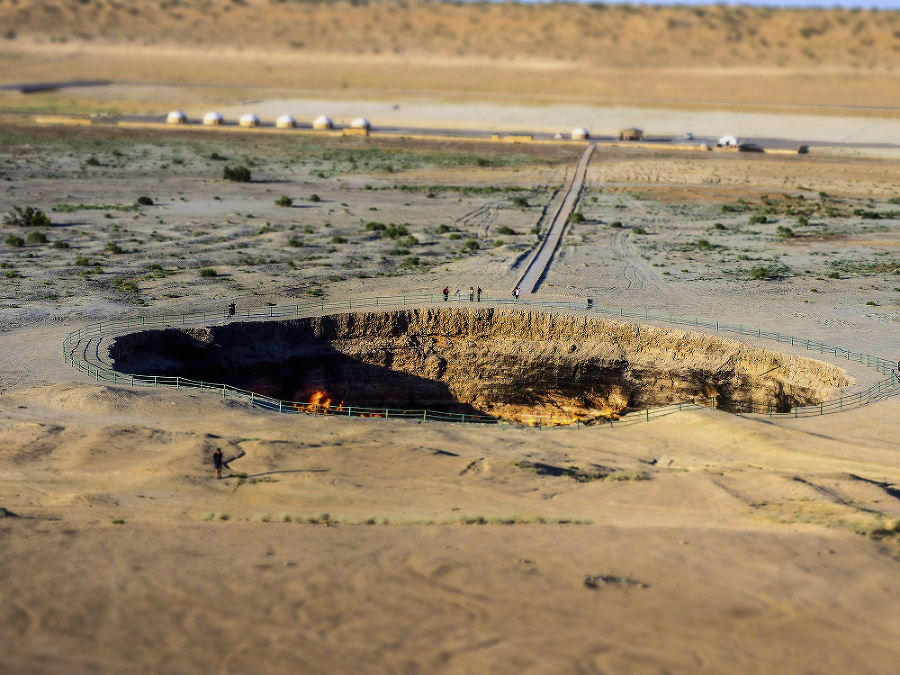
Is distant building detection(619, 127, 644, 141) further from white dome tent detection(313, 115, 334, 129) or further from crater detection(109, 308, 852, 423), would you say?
crater detection(109, 308, 852, 423)

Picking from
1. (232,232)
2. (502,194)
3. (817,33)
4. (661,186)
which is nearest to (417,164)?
(502,194)

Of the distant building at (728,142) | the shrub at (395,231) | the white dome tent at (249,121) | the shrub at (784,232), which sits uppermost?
the distant building at (728,142)

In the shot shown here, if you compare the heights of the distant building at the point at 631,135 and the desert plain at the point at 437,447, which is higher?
the distant building at the point at 631,135

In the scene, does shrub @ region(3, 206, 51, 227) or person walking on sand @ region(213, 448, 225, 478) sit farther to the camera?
shrub @ region(3, 206, 51, 227)

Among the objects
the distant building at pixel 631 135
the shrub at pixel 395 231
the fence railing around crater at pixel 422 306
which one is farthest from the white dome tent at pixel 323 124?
the fence railing around crater at pixel 422 306

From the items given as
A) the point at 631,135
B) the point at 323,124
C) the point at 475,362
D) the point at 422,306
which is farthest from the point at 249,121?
the point at 475,362

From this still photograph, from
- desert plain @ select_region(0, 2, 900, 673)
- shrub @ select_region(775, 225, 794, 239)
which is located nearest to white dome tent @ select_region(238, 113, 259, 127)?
desert plain @ select_region(0, 2, 900, 673)

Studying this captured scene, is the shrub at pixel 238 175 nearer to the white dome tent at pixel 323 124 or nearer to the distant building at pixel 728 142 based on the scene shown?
the white dome tent at pixel 323 124
